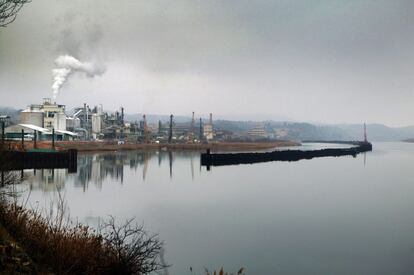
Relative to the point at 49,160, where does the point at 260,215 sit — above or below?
below

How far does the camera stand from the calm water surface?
10734 mm

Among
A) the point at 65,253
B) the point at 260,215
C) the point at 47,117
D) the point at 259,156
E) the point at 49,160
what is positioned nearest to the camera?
the point at 65,253

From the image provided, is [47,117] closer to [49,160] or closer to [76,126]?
[76,126]

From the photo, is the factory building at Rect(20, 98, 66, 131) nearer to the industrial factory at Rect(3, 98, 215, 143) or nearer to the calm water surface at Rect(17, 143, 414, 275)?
the industrial factory at Rect(3, 98, 215, 143)

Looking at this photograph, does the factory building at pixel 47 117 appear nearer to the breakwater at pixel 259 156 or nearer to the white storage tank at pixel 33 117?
the white storage tank at pixel 33 117

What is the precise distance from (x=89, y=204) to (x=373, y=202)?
1428 centimetres

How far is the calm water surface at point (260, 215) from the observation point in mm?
10734

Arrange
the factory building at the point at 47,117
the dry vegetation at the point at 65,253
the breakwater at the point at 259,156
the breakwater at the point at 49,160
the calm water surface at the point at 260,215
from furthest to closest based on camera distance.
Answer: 1. the factory building at the point at 47,117
2. the breakwater at the point at 259,156
3. the breakwater at the point at 49,160
4. the calm water surface at the point at 260,215
5. the dry vegetation at the point at 65,253

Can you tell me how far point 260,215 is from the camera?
56.4ft

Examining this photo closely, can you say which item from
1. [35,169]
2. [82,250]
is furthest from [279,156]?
[82,250]

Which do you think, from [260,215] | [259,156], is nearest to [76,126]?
[259,156]

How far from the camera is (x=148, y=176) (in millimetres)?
32375

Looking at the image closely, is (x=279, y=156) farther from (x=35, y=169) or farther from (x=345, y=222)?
(x=345, y=222)

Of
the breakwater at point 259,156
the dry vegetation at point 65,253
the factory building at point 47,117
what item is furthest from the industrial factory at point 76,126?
the dry vegetation at point 65,253
